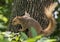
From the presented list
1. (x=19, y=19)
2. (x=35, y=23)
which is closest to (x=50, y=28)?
(x=35, y=23)

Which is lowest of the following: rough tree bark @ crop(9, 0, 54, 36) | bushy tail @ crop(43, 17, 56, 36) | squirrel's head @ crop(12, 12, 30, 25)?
bushy tail @ crop(43, 17, 56, 36)

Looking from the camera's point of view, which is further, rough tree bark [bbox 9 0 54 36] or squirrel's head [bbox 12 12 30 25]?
squirrel's head [bbox 12 12 30 25]

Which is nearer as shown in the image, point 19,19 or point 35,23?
point 35,23

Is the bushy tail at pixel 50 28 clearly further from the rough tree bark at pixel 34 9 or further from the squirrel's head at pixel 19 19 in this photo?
the squirrel's head at pixel 19 19

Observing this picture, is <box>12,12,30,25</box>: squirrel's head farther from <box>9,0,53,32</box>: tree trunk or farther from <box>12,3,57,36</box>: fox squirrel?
<box>9,0,53,32</box>: tree trunk

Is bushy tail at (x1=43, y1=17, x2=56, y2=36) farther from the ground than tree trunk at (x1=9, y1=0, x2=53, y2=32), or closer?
closer

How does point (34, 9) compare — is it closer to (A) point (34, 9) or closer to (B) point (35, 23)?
(A) point (34, 9)

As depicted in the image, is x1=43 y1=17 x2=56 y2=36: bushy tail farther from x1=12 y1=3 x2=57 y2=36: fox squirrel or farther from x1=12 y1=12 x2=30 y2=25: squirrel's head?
→ x1=12 y1=12 x2=30 y2=25: squirrel's head

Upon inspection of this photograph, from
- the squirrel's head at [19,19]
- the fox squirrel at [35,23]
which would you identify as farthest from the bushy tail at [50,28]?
the squirrel's head at [19,19]

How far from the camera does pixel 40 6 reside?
3271 millimetres

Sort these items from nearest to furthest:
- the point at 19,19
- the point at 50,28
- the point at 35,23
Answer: the point at 35,23 → the point at 50,28 → the point at 19,19

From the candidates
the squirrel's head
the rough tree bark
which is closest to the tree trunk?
the rough tree bark

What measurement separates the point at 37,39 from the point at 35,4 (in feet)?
6.00

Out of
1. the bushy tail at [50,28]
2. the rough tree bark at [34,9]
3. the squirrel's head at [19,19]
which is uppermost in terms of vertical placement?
the rough tree bark at [34,9]
